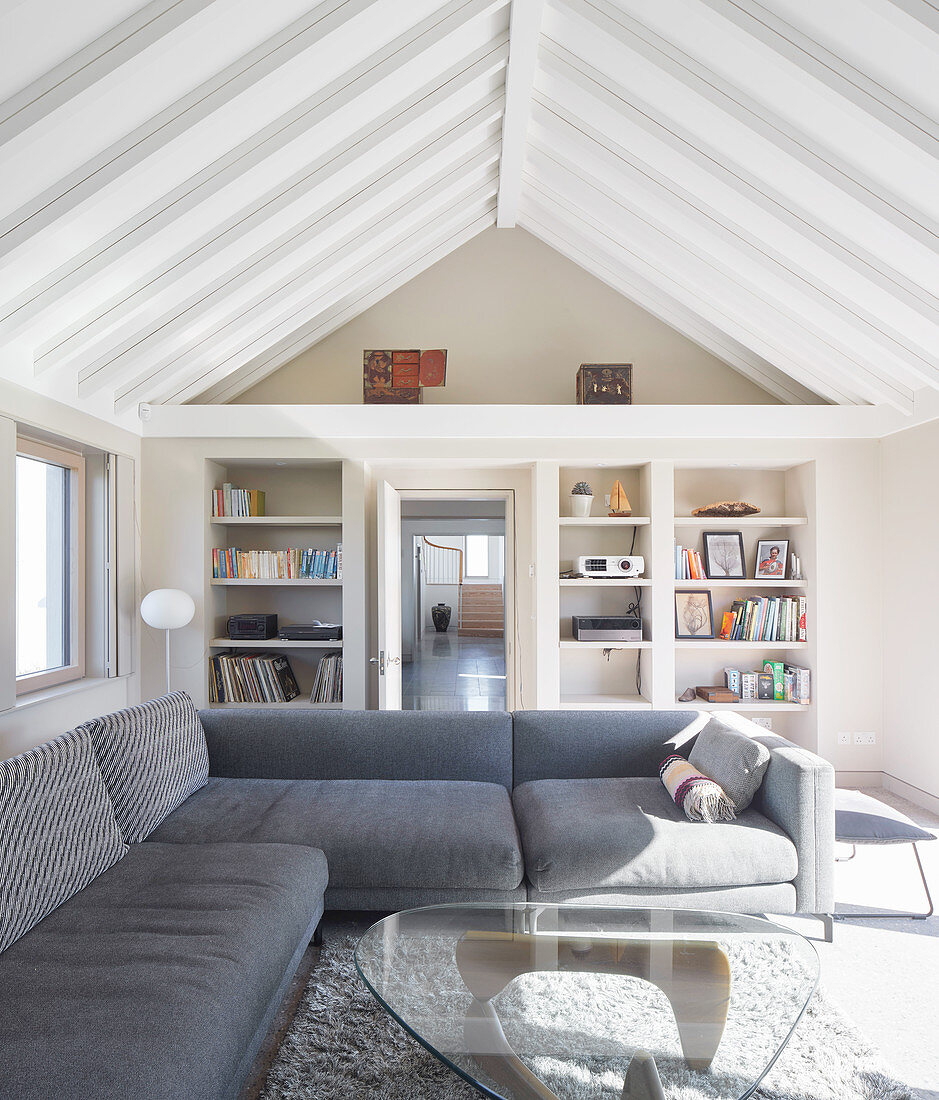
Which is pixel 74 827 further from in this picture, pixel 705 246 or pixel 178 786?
pixel 705 246

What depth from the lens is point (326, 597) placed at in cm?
521

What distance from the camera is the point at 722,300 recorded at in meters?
4.15

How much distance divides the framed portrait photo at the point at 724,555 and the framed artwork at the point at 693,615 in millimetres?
167

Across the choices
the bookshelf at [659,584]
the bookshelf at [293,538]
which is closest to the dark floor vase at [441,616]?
the bookshelf at [293,538]

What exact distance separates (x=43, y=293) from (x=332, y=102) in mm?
1382

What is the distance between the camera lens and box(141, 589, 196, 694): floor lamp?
161 inches

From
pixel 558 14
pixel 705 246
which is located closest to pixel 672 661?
pixel 705 246

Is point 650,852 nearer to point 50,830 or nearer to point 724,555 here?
point 50,830

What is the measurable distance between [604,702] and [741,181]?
3057 mm

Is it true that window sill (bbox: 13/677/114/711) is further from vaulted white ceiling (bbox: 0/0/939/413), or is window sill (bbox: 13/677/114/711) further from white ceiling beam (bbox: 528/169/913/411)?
white ceiling beam (bbox: 528/169/913/411)

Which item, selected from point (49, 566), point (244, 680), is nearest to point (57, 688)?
point (49, 566)

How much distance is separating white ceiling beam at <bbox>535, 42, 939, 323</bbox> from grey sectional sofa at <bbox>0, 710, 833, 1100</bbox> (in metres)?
1.98

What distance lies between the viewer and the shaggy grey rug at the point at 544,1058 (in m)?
1.47

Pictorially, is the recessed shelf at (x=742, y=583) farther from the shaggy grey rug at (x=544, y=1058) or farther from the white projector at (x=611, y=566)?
the shaggy grey rug at (x=544, y=1058)
